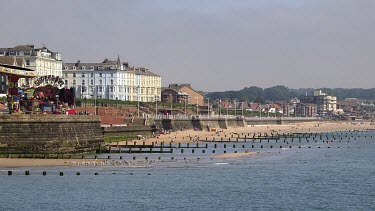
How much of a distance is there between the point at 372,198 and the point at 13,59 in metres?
115

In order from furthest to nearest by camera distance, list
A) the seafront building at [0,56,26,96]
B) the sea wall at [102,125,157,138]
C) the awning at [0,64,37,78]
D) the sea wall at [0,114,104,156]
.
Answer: the seafront building at [0,56,26,96] → the sea wall at [102,125,157,138] → the awning at [0,64,37,78] → the sea wall at [0,114,104,156]

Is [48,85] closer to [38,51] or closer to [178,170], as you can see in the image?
[178,170]

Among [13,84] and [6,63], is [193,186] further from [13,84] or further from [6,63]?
[6,63]

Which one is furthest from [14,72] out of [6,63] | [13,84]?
[6,63]

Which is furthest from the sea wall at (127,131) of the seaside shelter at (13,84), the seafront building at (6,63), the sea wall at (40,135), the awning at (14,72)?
the sea wall at (40,135)

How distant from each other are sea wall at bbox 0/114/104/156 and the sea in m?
6.29

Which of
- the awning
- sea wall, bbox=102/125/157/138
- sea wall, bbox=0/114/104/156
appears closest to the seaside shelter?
the awning

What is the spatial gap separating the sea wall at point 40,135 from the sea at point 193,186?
6294 mm

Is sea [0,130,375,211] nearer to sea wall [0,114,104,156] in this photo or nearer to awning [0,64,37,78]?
sea wall [0,114,104,156]

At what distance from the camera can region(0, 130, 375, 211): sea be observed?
64.1 m

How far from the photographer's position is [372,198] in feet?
226

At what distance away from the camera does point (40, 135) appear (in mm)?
96750

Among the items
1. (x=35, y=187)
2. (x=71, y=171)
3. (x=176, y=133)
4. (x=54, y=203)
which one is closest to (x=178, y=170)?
(x=71, y=171)

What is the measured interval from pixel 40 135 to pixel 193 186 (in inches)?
1145
